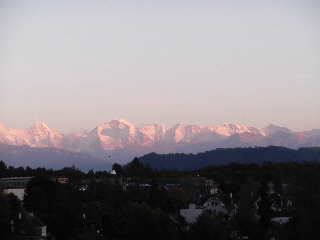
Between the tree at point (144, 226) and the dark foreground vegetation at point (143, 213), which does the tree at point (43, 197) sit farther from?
the tree at point (144, 226)

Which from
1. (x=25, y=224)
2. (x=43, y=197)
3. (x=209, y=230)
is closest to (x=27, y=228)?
(x=25, y=224)

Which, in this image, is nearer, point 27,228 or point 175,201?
point 27,228

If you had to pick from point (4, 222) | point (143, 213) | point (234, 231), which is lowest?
point (234, 231)

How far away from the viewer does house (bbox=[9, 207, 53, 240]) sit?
59.8 meters

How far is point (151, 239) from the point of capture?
61.8 meters

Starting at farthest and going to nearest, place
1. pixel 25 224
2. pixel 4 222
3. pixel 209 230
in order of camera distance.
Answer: pixel 209 230 < pixel 25 224 < pixel 4 222

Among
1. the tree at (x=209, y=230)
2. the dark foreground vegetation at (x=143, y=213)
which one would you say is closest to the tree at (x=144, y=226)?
the dark foreground vegetation at (x=143, y=213)

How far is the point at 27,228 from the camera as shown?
60.5m

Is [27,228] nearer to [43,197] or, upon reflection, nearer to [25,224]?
[25,224]

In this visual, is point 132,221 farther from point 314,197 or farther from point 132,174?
point 132,174

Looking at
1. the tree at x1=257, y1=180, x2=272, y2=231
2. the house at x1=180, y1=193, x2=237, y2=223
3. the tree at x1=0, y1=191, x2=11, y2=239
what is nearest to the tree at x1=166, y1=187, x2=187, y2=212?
the house at x1=180, y1=193, x2=237, y2=223

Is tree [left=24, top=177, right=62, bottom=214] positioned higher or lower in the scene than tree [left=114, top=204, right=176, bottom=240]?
higher

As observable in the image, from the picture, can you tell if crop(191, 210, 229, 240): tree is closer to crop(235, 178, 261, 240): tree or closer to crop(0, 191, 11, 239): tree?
crop(235, 178, 261, 240): tree

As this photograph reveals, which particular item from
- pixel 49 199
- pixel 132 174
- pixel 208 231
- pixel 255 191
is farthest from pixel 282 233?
pixel 132 174
